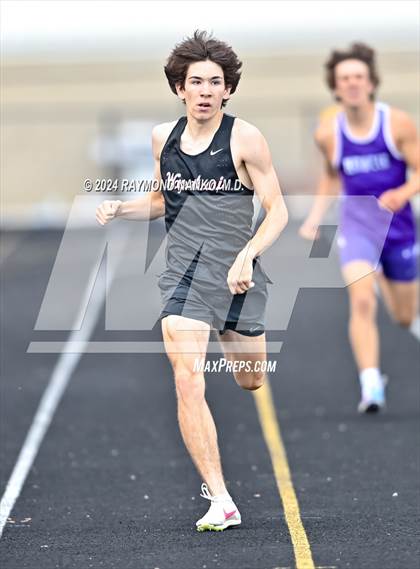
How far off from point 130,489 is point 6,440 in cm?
188

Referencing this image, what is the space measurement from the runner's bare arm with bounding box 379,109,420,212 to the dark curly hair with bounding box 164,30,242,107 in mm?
3410

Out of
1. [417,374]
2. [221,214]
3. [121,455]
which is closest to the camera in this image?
[221,214]

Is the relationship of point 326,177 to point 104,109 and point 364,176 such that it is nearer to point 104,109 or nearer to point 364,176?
point 364,176

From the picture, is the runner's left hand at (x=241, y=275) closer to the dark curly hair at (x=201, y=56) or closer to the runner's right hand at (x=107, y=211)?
the runner's right hand at (x=107, y=211)

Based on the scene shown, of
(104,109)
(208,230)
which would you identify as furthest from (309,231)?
(104,109)

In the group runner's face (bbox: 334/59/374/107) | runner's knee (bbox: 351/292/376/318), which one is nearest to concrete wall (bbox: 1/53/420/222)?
runner's face (bbox: 334/59/374/107)

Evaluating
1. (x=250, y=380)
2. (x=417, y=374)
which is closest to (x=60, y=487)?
(x=250, y=380)

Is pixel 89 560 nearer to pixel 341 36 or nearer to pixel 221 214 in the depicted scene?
pixel 221 214

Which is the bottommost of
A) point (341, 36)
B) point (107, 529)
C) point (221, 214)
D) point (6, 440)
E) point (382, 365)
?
point (341, 36)

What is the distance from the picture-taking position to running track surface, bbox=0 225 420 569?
6.18 meters

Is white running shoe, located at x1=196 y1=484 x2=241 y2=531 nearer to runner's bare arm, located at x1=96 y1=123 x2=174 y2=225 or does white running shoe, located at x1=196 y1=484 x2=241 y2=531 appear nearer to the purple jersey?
runner's bare arm, located at x1=96 y1=123 x2=174 y2=225

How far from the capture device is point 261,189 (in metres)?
6.56

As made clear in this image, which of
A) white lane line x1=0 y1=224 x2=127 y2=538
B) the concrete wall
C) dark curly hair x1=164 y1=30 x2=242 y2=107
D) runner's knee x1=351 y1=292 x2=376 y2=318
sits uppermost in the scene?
dark curly hair x1=164 y1=30 x2=242 y2=107

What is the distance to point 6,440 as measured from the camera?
31.4 ft
